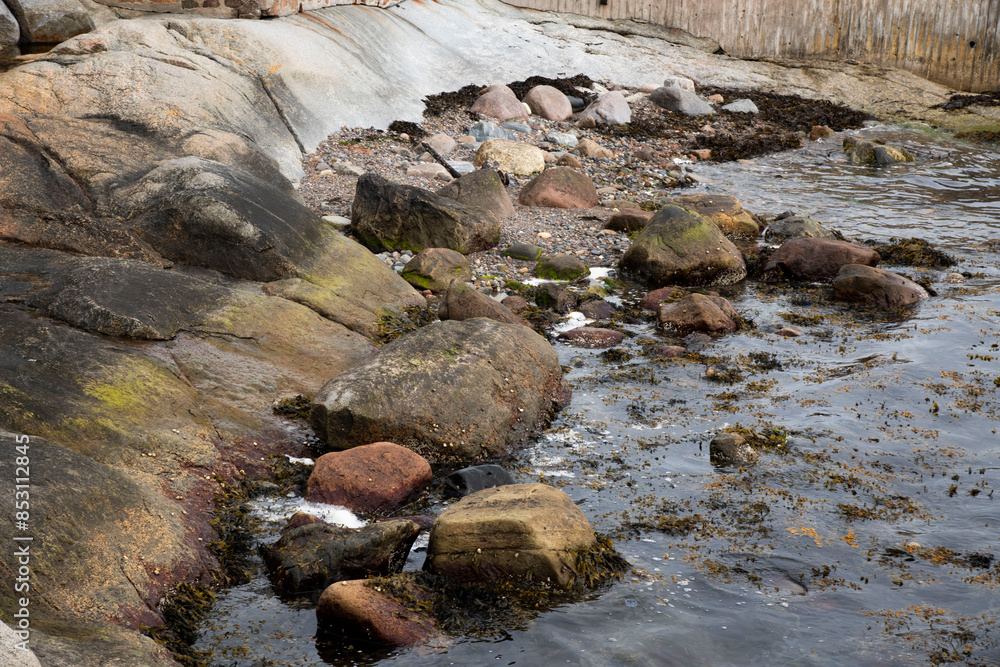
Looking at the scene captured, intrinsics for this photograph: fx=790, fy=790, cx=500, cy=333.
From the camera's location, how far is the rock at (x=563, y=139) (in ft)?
46.6

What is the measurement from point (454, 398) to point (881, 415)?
3397mm

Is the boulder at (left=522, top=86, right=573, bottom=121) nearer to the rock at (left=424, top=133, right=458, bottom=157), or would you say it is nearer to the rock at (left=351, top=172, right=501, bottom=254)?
the rock at (left=424, top=133, right=458, bottom=157)

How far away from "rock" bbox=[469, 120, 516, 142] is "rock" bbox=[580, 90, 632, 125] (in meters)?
2.44

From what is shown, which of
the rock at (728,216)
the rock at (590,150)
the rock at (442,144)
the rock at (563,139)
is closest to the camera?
the rock at (728,216)

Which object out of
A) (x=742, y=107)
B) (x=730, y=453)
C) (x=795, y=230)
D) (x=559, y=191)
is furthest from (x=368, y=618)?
(x=742, y=107)

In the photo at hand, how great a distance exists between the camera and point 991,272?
379 inches

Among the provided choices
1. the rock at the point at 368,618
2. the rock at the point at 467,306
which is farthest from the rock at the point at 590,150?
the rock at the point at 368,618

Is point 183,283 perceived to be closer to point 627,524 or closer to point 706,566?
point 627,524

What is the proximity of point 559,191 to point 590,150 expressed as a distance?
2926mm

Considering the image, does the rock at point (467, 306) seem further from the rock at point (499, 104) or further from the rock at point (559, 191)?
the rock at point (499, 104)

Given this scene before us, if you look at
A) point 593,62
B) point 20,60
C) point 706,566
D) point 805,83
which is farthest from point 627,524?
point 805,83

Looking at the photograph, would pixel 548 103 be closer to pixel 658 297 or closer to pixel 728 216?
pixel 728 216

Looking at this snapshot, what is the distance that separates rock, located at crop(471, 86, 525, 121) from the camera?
587 inches

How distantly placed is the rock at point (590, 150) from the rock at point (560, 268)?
508 cm
